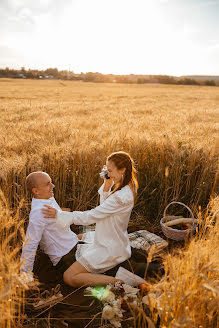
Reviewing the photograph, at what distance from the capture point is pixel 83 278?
2.02 metres

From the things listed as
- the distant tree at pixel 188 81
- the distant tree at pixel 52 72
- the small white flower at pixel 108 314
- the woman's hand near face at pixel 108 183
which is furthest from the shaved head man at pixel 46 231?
the distant tree at pixel 52 72

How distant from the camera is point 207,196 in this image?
324cm

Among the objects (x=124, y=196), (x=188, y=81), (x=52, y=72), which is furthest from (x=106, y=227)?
(x=52, y=72)

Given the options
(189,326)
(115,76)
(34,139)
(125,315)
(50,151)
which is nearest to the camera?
(189,326)

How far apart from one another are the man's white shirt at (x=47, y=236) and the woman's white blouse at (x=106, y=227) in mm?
85

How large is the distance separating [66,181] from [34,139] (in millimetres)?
786

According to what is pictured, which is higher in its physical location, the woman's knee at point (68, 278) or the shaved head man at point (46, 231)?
the shaved head man at point (46, 231)

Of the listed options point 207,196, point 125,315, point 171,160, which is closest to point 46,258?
point 125,315

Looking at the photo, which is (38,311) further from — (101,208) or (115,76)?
(115,76)

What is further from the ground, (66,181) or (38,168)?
(38,168)

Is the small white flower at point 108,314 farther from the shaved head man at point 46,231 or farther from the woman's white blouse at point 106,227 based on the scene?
the shaved head man at point 46,231

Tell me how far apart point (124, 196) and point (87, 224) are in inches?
15.1

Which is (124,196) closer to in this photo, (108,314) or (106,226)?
(106,226)

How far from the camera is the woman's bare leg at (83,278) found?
6.59 ft
